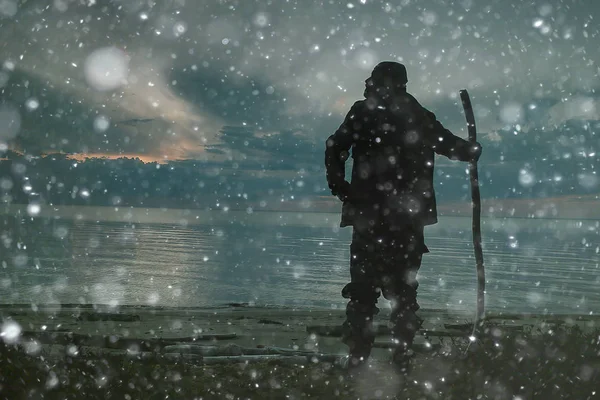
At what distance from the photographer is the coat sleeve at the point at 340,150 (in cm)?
530

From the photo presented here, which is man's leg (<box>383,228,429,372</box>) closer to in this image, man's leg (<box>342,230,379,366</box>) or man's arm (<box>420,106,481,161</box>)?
man's leg (<box>342,230,379,366</box>)

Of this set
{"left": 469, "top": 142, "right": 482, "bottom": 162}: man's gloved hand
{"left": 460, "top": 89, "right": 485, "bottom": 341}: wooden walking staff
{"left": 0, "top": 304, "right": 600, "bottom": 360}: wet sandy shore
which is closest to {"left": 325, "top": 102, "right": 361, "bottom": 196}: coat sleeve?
{"left": 469, "top": 142, "right": 482, "bottom": 162}: man's gloved hand

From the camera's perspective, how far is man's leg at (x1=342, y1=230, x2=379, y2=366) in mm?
5234

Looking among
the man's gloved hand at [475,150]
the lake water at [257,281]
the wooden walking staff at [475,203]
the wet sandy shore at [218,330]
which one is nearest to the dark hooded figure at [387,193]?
the man's gloved hand at [475,150]

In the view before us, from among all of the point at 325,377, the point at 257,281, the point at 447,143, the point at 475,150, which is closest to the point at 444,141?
the point at 447,143

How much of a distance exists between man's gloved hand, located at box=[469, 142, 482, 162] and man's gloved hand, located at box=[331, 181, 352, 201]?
4.64ft

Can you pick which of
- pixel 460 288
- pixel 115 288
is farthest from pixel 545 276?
pixel 115 288

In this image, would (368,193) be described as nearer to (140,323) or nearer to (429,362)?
(429,362)

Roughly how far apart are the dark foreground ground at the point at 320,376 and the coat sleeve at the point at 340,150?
201cm

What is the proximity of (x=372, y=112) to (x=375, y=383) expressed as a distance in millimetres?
2831

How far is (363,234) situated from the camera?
5.32m

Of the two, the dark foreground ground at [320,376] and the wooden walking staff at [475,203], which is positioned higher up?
the wooden walking staff at [475,203]

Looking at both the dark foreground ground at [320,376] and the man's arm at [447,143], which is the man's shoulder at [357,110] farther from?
the dark foreground ground at [320,376]

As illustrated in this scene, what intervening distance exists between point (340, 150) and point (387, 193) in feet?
2.27
